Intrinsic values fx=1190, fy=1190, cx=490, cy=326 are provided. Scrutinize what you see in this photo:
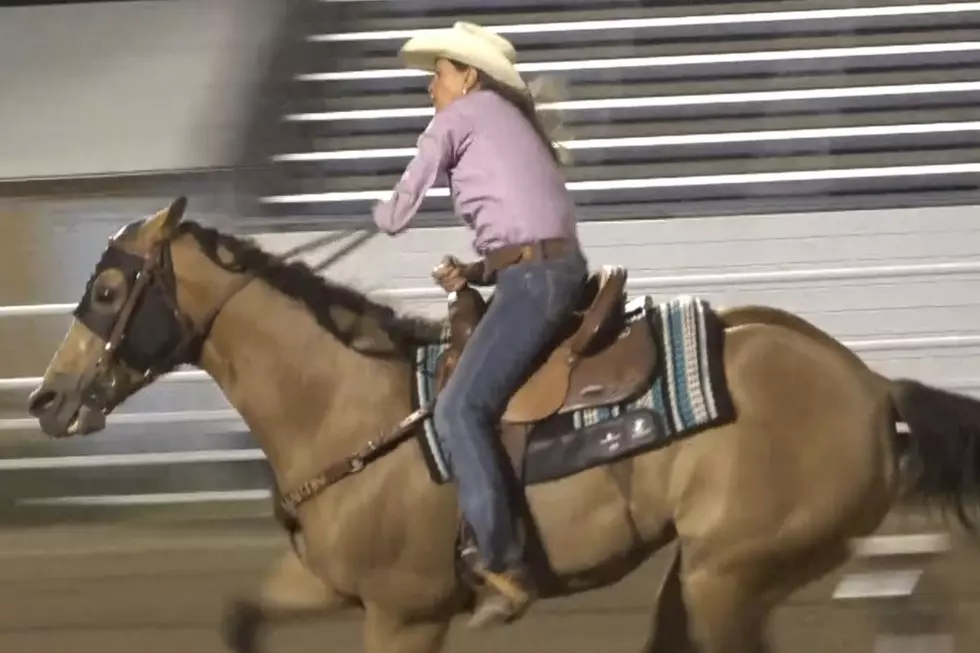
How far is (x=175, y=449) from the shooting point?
4.50 meters

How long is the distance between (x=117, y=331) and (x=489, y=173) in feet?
2.30

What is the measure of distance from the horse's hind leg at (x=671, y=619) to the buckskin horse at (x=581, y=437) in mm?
128

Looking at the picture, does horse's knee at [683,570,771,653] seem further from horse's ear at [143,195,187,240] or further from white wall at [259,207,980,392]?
white wall at [259,207,980,392]

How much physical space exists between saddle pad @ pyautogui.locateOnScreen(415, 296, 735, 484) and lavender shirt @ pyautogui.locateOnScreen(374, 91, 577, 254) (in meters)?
0.27

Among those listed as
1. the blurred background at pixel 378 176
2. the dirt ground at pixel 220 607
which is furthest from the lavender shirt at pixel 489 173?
the blurred background at pixel 378 176

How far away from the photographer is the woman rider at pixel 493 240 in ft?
6.61

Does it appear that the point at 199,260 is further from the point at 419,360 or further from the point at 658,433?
the point at 658,433

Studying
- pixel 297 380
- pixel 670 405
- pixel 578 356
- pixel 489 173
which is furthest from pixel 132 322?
pixel 670 405

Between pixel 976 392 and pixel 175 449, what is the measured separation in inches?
116

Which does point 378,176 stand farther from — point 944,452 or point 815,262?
point 944,452

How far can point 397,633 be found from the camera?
2088 millimetres

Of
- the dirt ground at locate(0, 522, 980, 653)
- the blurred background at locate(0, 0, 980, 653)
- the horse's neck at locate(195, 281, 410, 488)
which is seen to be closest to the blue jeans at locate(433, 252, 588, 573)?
the horse's neck at locate(195, 281, 410, 488)

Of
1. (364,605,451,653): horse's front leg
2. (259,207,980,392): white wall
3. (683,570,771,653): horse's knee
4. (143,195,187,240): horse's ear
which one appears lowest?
(259,207,980,392): white wall

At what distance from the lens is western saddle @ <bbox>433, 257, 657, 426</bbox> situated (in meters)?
2.07
